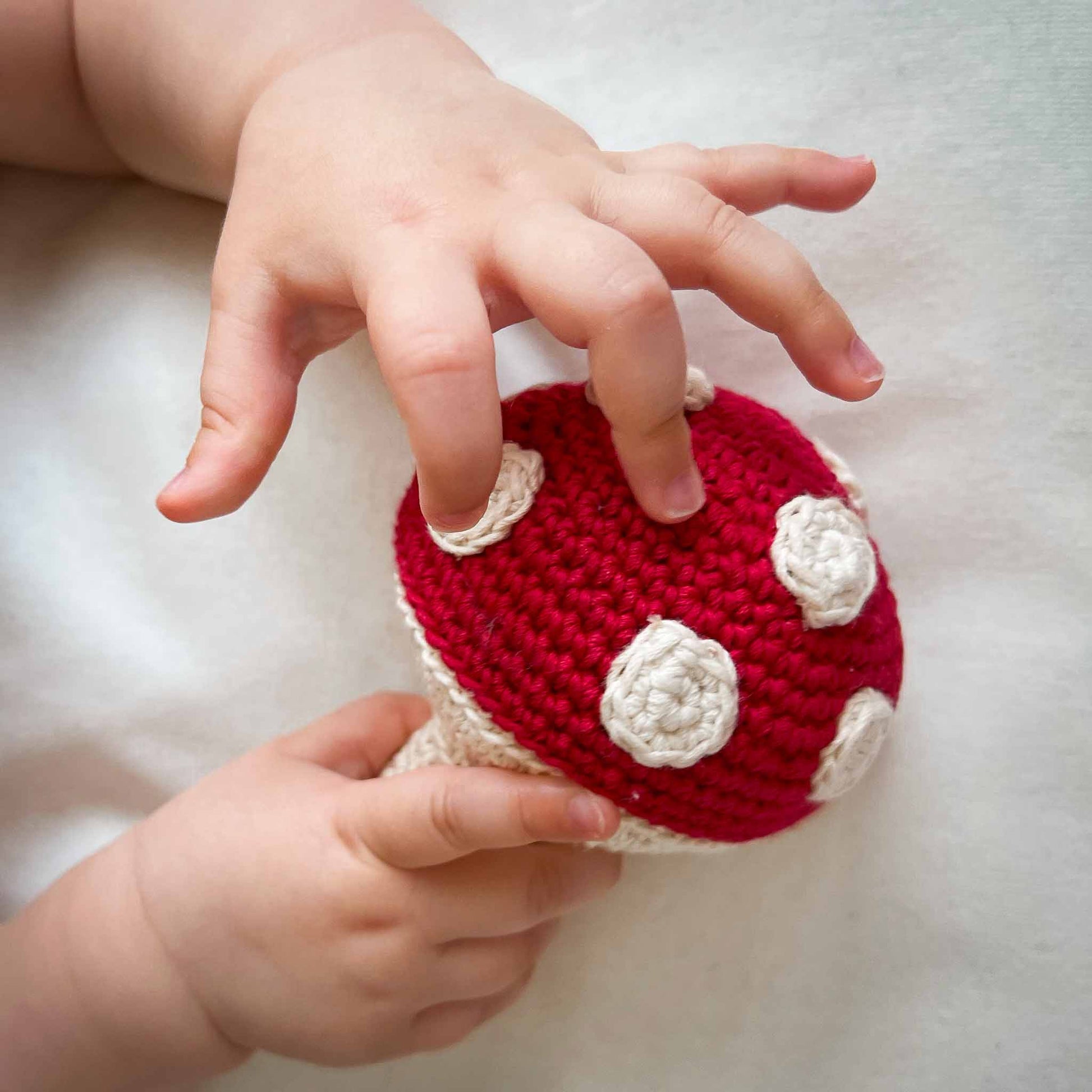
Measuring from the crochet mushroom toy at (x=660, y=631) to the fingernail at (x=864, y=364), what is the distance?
0.20 feet

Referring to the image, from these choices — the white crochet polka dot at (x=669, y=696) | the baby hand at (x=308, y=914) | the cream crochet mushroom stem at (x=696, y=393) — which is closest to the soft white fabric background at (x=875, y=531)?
the baby hand at (x=308, y=914)

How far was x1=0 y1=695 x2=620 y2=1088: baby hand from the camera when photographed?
0.59 metres

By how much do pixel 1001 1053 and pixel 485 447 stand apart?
662 mm

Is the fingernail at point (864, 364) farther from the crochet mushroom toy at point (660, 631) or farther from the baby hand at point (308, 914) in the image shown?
the baby hand at point (308, 914)

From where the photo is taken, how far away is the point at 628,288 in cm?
42

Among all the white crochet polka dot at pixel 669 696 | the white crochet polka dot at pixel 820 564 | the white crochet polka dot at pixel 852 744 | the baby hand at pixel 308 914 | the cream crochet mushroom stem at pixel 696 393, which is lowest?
the baby hand at pixel 308 914

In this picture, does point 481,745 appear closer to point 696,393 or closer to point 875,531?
point 696,393

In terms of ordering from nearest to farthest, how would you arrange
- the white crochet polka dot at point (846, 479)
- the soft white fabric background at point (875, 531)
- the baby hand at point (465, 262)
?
the baby hand at point (465, 262)
the white crochet polka dot at point (846, 479)
the soft white fabric background at point (875, 531)

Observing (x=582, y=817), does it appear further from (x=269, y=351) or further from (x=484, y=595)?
(x=269, y=351)

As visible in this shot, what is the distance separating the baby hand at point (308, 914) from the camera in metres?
0.59

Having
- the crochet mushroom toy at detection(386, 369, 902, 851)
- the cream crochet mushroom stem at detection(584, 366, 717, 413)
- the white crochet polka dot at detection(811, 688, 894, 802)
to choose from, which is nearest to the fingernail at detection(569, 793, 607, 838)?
the crochet mushroom toy at detection(386, 369, 902, 851)

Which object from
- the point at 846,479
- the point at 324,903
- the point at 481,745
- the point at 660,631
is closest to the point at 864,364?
the point at 846,479

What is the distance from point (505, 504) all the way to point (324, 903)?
0.31 metres

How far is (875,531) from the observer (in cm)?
73
